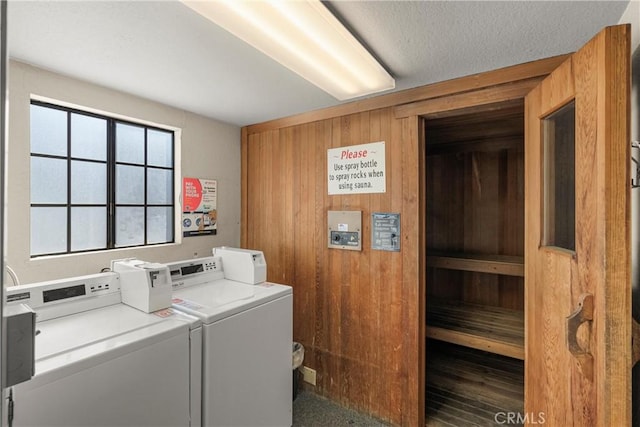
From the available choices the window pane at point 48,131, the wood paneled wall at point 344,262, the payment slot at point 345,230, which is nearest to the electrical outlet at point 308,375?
the wood paneled wall at point 344,262

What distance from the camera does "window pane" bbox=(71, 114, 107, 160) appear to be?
1.91 metres

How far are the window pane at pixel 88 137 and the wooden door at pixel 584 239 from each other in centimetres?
262

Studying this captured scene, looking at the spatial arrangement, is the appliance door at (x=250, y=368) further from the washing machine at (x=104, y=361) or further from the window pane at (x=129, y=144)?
the window pane at (x=129, y=144)

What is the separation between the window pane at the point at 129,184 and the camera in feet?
6.95

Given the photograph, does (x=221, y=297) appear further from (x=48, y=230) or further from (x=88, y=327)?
(x=48, y=230)

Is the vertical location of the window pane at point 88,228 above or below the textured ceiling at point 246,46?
below

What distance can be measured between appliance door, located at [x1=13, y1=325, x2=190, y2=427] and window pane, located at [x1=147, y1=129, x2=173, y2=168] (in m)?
1.54

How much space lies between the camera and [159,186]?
235cm

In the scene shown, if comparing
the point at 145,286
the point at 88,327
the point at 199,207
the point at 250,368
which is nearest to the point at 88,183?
the point at 199,207

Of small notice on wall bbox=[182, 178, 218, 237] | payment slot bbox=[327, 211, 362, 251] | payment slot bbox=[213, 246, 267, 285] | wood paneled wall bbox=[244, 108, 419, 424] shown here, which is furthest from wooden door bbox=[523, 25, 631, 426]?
small notice on wall bbox=[182, 178, 218, 237]

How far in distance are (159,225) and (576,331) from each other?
2.54 m

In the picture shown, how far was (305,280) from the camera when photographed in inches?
97.5

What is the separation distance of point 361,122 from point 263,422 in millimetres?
2045

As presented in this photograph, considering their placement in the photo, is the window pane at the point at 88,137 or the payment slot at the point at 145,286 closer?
the payment slot at the point at 145,286
